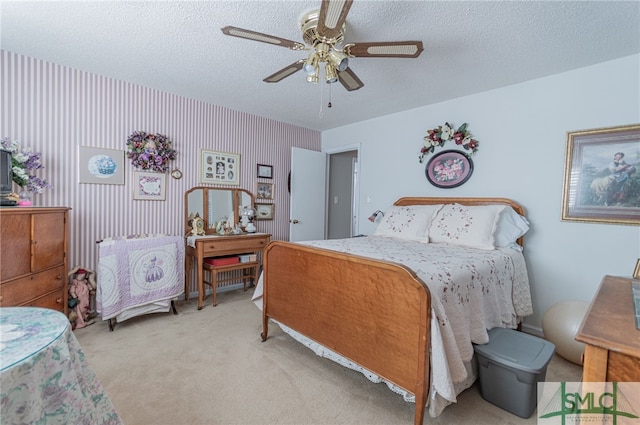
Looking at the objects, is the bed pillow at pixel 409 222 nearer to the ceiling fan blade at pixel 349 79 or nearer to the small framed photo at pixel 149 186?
the ceiling fan blade at pixel 349 79

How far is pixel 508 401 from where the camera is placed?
159cm

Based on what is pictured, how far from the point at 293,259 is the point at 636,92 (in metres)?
2.96

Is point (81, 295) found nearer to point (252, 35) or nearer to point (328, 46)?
point (252, 35)

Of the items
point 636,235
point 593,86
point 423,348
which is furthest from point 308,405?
point 593,86

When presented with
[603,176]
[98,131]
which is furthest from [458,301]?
[98,131]

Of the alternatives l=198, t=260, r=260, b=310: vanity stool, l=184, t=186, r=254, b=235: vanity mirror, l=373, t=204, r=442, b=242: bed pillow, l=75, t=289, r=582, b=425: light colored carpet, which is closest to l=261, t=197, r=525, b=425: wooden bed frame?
l=75, t=289, r=582, b=425: light colored carpet

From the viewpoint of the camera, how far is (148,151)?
2.97 meters

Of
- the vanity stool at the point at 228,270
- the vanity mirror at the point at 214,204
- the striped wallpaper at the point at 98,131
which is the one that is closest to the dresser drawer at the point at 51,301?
the striped wallpaper at the point at 98,131

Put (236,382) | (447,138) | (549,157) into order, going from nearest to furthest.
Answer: (236,382) < (549,157) < (447,138)

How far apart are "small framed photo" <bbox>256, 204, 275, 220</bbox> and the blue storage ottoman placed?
307 cm

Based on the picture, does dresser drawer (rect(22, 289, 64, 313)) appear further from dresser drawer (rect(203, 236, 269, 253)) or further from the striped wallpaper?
dresser drawer (rect(203, 236, 269, 253))

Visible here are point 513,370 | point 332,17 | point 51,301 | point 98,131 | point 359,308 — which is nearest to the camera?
point 332,17

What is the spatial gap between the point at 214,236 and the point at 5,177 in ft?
5.66

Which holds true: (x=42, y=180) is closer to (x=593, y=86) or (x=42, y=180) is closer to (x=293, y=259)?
(x=293, y=259)
